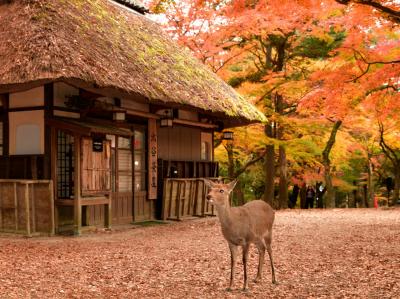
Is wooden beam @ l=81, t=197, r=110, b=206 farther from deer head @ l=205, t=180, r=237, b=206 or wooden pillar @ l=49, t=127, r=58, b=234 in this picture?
deer head @ l=205, t=180, r=237, b=206

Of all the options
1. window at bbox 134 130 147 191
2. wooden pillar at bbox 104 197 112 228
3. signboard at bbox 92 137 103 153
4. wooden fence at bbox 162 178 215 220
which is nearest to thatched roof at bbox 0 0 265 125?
signboard at bbox 92 137 103 153

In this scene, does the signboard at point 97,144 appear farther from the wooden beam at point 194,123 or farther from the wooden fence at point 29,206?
the wooden beam at point 194,123

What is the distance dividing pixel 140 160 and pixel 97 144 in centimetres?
263

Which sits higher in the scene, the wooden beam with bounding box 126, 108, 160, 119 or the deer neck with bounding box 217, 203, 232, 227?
the wooden beam with bounding box 126, 108, 160, 119

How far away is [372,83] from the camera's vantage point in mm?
A: 12695

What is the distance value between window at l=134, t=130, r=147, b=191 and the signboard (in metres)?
2.19

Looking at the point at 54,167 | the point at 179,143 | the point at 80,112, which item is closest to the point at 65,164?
the point at 54,167

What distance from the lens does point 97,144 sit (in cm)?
1116

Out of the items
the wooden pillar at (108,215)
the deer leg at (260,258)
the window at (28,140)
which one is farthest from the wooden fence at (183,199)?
the deer leg at (260,258)

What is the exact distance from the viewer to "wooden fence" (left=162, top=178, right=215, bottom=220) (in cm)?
1392

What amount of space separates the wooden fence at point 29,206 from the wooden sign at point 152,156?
3.72 m

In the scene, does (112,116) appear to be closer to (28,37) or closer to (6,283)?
(28,37)

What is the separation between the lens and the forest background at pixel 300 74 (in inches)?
535

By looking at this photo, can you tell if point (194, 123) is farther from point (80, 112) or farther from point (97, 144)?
point (97, 144)
